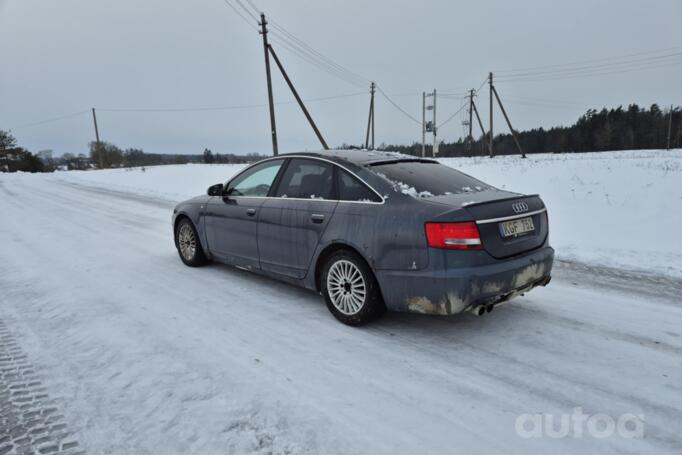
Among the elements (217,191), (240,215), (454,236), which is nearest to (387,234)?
(454,236)

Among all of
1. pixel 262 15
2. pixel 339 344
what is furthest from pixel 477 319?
pixel 262 15

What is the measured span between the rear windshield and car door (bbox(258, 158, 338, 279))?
582 mm

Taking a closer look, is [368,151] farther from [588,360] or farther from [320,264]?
[588,360]

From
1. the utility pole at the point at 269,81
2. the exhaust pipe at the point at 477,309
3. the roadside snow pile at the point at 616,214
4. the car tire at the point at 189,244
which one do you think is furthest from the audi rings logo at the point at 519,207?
the utility pole at the point at 269,81

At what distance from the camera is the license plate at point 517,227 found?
3.32 meters

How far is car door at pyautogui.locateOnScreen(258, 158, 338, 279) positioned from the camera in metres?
3.95

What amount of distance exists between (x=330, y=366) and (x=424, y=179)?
1850mm

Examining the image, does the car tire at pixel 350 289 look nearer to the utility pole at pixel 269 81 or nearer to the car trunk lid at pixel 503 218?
the car trunk lid at pixel 503 218

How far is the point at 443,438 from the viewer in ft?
7.31

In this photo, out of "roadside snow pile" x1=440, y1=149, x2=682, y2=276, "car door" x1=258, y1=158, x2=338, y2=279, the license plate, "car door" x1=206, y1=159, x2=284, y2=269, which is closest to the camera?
the license plate

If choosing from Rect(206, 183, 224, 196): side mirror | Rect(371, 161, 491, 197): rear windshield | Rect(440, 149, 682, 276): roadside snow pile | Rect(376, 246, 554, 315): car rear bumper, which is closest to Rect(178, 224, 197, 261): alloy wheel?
Rect(206, 183, 224, 196): side mirror

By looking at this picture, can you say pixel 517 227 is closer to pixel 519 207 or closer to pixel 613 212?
pixel 519 207

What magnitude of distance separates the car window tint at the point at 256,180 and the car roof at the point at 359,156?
0.27m

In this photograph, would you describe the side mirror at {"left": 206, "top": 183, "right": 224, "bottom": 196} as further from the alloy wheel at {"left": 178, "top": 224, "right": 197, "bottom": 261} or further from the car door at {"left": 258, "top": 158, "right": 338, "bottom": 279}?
the car door at {"left": 258, "top": 158, "right": 338, "bottom": 279}
